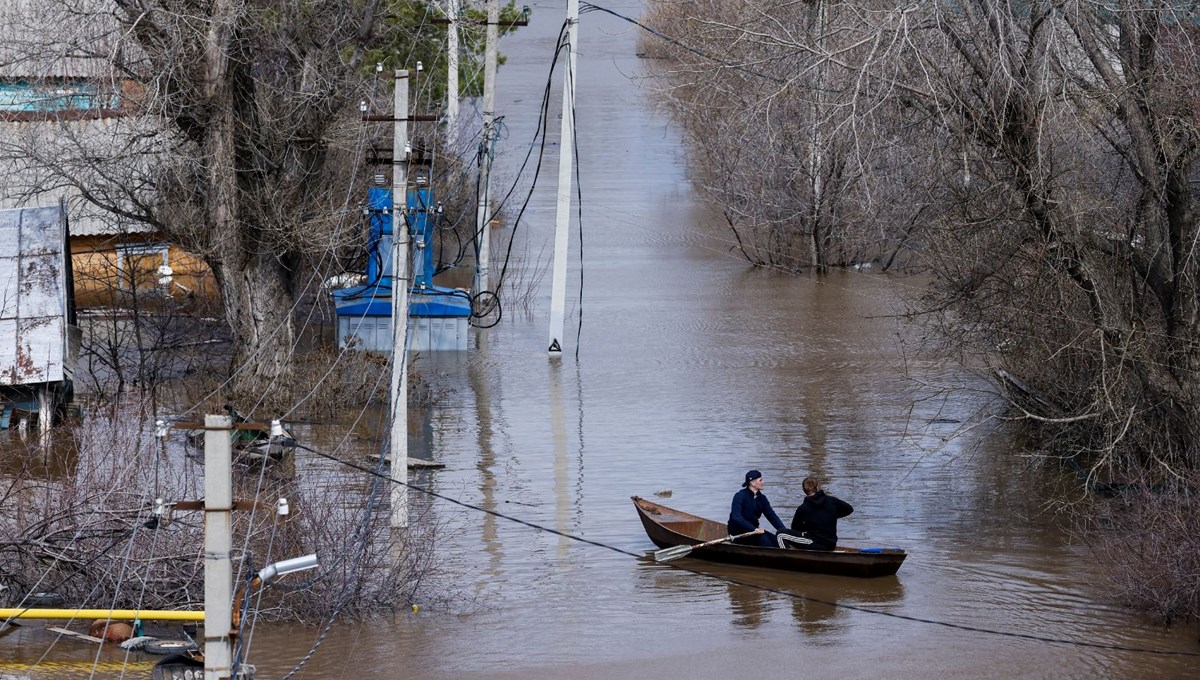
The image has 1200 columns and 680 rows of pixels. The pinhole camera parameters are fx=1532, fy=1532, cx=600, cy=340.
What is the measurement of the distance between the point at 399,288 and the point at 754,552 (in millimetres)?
4676

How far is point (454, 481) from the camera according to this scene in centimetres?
1969

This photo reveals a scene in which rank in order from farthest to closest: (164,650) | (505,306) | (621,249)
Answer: (621,249), (505,306), (164,650)

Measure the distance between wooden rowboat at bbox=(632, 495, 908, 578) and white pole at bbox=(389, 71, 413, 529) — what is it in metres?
2.63

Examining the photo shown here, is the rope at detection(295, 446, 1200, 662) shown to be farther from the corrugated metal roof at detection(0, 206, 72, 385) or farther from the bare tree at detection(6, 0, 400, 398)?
the corrugated metal roof at detection(0, 206, 72, 385)

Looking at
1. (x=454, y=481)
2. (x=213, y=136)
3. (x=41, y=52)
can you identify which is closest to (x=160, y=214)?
(x=213, y=136)

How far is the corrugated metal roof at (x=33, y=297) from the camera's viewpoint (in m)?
21.9

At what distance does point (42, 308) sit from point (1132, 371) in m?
15.3

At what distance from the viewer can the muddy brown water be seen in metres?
13.7

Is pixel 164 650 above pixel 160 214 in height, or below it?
below

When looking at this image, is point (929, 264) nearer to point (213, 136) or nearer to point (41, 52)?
point (213, 136)

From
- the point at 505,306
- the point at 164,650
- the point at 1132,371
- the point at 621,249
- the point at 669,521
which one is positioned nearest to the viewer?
the point at 164,650

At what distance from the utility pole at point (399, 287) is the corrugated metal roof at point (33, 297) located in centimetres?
739

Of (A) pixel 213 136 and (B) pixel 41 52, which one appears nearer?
(B) pixel 41 52

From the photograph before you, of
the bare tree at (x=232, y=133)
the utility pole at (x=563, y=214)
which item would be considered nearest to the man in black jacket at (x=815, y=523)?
the bare tree at (x=232, y=133)
